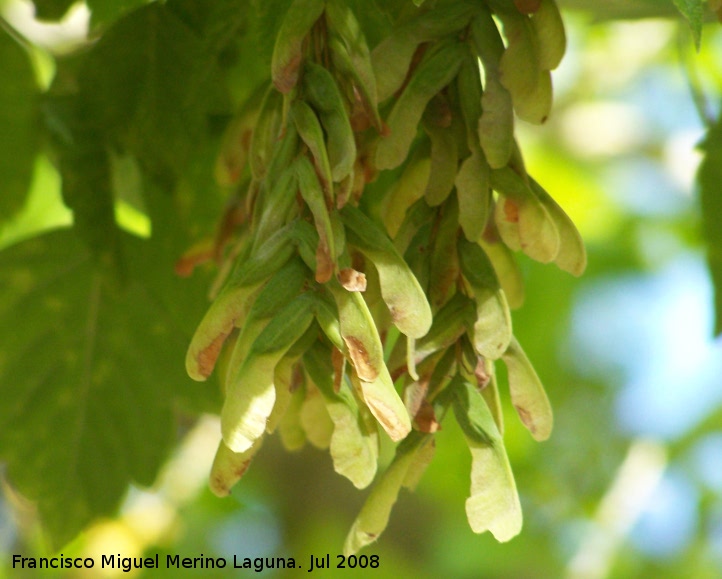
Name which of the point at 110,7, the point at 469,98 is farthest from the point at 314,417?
the point at 110,7

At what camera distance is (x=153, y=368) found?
1148 millimetres

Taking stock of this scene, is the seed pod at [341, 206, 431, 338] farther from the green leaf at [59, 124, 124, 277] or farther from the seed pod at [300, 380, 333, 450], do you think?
the green leaf at [59, 124, 124, 277]

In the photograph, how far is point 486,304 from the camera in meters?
0.60

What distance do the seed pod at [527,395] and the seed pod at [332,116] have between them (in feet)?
0.53

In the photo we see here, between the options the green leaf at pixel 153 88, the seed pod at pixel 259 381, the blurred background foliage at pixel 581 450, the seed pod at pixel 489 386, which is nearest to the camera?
the seed pod at pixel 259 381

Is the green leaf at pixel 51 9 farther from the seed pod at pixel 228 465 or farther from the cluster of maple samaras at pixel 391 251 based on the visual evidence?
the seed pod at pixel 228 465

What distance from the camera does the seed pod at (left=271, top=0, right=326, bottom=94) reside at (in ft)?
1.96

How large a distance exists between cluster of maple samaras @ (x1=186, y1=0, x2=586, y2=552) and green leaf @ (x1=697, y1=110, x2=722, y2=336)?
35 centimetres

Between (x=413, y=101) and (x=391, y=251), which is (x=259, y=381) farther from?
(x=413, y=101)

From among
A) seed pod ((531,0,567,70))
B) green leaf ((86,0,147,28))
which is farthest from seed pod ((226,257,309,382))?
green leaf ((86,0,147,28))

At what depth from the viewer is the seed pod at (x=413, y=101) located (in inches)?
25.0

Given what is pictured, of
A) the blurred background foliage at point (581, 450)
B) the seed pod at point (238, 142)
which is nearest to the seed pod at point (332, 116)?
the seed pod at point (238, 142)

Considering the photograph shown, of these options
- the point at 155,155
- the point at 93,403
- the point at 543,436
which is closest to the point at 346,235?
the point at 543,436

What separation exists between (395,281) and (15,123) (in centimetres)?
73
